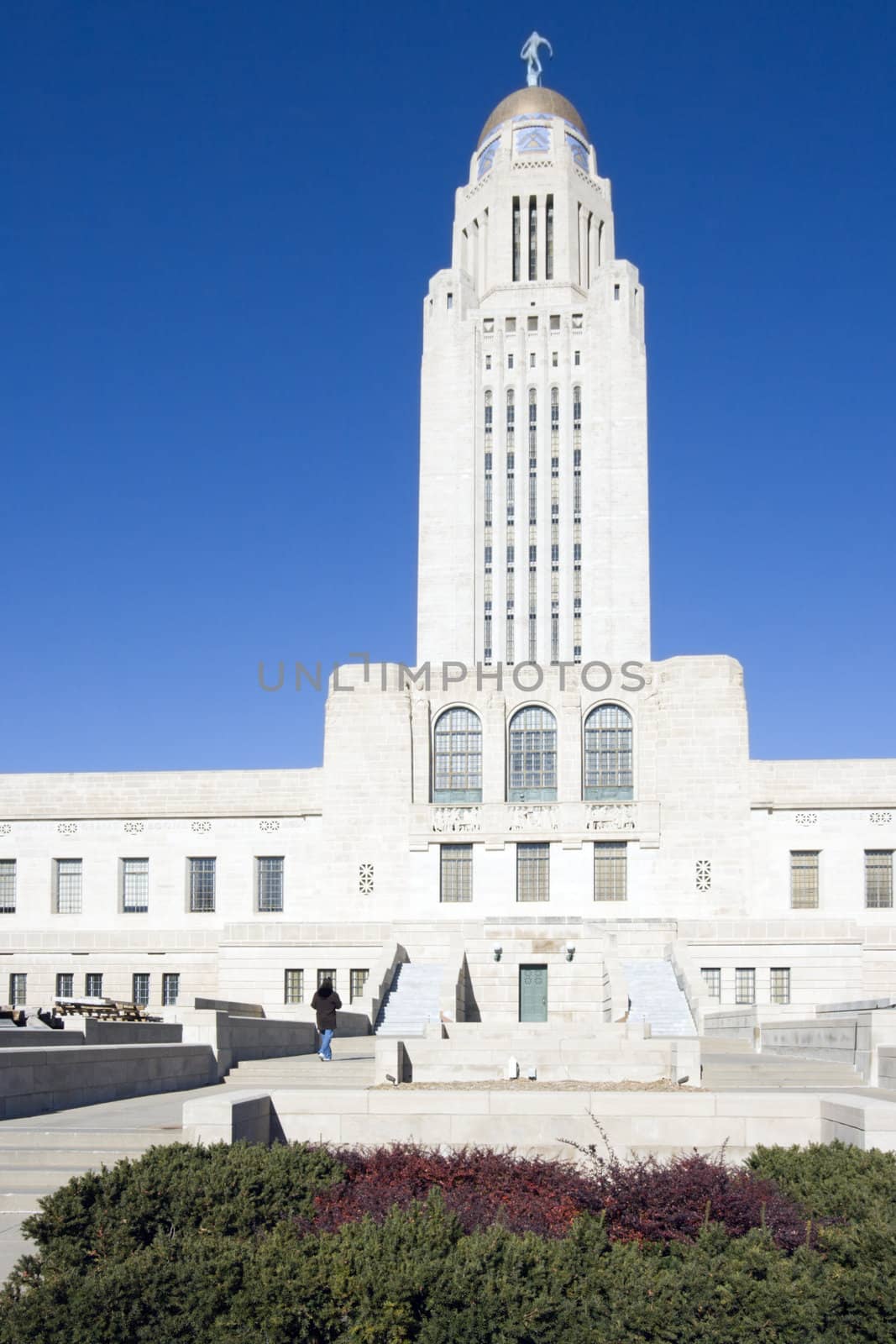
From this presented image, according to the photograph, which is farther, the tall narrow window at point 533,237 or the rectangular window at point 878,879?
the tall narrow window at point 533,237

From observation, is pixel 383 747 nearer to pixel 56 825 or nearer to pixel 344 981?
pixel 344 981

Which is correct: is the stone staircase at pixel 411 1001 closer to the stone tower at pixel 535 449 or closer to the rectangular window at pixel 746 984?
the rectangular window at pixel 746 984

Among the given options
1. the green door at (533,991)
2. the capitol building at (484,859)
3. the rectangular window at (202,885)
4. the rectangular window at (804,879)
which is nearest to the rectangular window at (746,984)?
the capitol building at (484,859)

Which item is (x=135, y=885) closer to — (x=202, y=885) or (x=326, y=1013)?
(x=202, y=885)

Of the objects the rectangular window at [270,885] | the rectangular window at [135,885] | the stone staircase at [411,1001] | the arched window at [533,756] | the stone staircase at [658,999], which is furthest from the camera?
the rectangular window at [135,885]

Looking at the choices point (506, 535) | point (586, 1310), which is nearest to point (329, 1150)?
point (586, 1310)

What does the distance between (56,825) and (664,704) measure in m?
21.2

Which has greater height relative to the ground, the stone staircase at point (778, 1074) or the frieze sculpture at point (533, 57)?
the frieze sculpture at point (533, 57)

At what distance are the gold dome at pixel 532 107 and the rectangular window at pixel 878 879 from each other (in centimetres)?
4243

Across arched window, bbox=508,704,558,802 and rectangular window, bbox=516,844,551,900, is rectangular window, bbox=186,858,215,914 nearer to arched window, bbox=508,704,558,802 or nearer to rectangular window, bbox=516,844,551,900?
rectangular window, bbox=516,844,551,900

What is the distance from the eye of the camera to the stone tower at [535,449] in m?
60.2

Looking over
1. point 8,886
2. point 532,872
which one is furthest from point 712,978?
point 8,886

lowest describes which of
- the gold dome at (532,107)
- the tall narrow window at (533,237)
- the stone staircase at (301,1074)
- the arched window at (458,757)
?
the stone staircase at (301,1074)

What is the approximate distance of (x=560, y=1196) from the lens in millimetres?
10812
